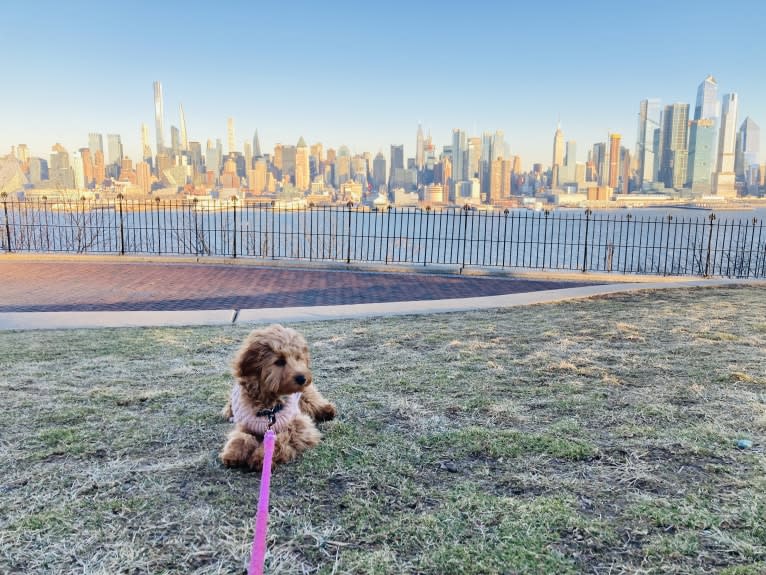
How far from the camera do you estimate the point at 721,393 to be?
15.6 ft

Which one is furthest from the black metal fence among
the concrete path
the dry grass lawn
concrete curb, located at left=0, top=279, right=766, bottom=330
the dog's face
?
the dog's face

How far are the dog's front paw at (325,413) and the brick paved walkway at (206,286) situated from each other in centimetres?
561

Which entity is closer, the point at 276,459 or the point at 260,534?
the point at 260,534

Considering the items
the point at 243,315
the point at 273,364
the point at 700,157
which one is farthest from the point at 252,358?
the point at 700,157

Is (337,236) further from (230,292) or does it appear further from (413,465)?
(413,465)

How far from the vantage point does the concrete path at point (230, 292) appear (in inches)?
325

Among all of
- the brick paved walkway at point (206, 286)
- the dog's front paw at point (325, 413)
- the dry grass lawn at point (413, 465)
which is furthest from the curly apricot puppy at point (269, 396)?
the brick paved walkway at point (206, 286)

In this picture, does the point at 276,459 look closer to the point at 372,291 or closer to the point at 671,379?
the point at 671,379

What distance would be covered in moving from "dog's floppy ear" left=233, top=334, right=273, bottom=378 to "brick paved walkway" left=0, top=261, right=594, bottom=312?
636 centimetres

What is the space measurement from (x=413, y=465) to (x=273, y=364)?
1.02 m

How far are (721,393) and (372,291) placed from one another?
713cm

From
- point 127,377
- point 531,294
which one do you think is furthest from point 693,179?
point 127,377

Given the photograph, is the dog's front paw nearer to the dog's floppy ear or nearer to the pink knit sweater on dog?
the pink knit sweater on dog

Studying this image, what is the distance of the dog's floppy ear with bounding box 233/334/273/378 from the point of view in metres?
3.18
